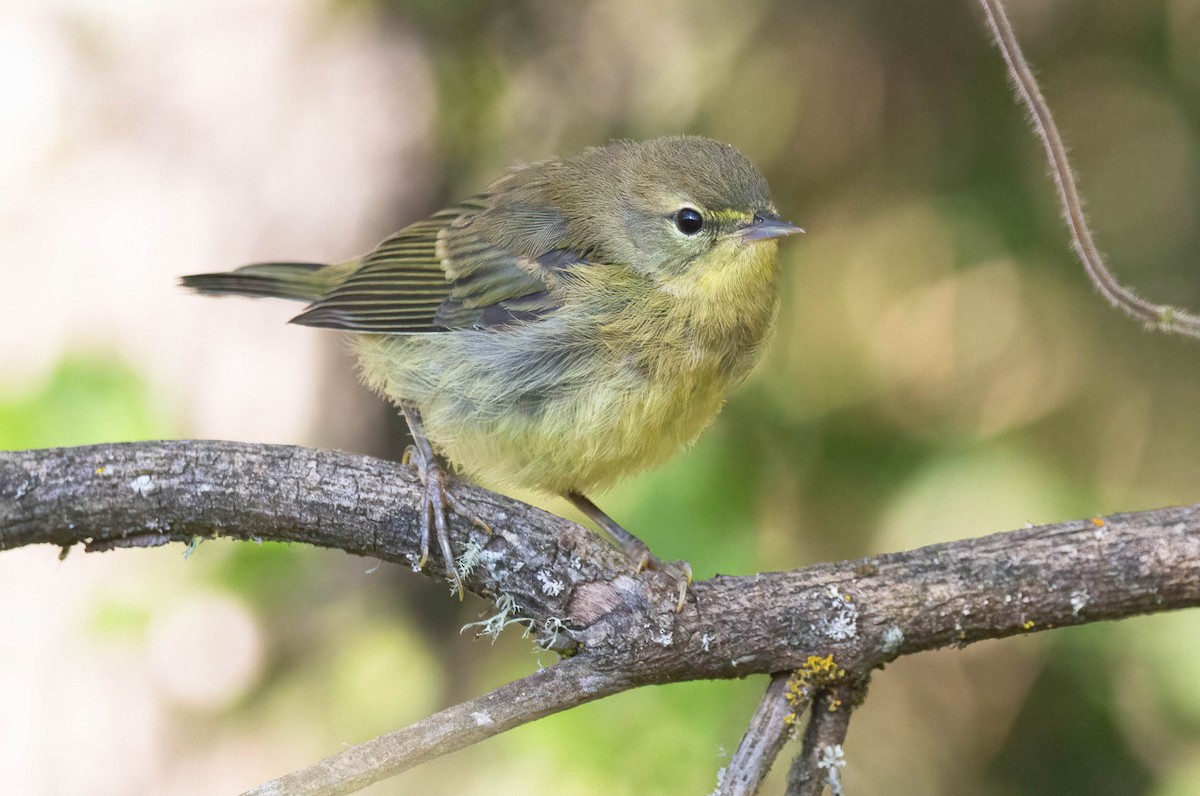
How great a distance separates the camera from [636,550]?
9.60 feet


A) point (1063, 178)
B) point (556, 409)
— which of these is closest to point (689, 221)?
point (556, 409)

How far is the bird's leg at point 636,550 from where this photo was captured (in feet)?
8.15

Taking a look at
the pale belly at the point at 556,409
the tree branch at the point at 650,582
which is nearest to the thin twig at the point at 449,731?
the tree branch at the point at 650,582

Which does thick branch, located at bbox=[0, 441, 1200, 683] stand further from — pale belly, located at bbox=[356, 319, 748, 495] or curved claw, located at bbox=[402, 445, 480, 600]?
pale belly, located at bbox=[356, 319, 748, 495]

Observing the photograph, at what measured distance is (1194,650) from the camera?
3385 mm

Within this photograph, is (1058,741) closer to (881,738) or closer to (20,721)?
(881,738)

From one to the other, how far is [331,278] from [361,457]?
1.34 meters

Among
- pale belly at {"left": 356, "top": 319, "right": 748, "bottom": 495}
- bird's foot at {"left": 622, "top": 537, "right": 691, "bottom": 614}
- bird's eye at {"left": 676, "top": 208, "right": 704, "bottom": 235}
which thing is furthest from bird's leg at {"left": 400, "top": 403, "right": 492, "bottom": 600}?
bird's eye at {"left": 676, "top": 208, "right": 704, "bottom": 235}

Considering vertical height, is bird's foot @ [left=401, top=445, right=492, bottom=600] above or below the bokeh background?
below

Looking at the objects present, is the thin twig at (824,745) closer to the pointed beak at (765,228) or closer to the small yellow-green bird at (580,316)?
the small yellow-green bird at (580,316)

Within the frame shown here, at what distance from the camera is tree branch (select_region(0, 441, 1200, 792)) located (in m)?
2.27

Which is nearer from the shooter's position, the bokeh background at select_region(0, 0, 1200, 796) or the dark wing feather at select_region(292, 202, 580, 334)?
the dark wing feather at select_region(292, 202, 580, 334)

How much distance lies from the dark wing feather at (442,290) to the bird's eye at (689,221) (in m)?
0.37

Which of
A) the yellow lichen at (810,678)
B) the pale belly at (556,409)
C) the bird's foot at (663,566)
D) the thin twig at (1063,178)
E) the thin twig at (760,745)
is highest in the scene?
the thin twig at (1063,178)
